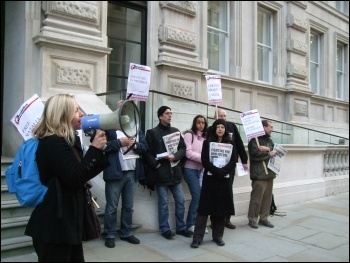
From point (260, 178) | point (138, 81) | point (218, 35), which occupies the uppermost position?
point (218, 35)

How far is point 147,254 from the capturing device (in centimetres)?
489

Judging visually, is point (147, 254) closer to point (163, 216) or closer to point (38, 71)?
point (163, 216)

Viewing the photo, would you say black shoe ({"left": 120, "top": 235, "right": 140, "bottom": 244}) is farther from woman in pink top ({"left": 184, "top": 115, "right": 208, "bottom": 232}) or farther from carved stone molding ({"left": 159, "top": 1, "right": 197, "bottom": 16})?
carved stone molding ({"left": 159, "top": 1, "right": 197, "bottom": 16})

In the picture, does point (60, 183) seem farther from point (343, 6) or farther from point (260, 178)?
point (343, 6)

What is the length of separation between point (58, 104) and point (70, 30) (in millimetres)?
5131

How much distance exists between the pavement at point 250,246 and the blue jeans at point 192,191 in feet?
1.12

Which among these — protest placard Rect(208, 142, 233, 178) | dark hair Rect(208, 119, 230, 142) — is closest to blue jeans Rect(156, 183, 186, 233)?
protest placard Rect(208, 142, 233, 178)

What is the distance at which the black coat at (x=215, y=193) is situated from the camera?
5.31 meters

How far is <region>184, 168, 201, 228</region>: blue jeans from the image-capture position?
5.97 m

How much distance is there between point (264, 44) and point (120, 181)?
954 centimetres

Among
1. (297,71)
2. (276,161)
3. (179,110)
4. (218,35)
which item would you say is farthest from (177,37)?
(297,71)

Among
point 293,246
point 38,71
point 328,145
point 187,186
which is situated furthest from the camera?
point 328,145

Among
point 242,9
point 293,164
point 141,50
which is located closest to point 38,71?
point 141,50

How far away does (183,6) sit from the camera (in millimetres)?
9555
